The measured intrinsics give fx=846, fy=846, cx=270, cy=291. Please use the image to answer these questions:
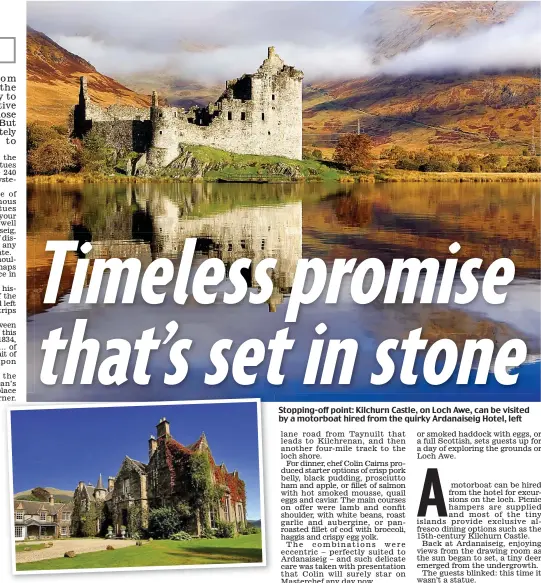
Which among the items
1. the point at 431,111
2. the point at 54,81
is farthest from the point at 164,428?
the point at 431,111

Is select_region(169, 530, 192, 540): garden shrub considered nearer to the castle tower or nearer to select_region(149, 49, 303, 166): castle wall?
the castle tower

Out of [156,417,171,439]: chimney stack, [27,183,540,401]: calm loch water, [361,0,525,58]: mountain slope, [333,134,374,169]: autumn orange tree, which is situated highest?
[361,0,525,58]: mountain slope

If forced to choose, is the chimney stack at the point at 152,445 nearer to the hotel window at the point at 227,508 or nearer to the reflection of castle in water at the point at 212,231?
the hotel window at the point at 227,508

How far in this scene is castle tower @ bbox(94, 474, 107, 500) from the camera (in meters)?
11.7

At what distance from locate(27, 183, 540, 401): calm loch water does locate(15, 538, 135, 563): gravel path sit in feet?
6.94

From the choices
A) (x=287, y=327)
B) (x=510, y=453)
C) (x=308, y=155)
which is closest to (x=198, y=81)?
(x=308, y=155)

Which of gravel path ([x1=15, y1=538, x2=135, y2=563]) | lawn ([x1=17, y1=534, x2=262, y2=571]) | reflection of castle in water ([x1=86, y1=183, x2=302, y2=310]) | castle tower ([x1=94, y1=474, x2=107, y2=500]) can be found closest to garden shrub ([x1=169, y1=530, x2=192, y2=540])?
lawn ([x1=17, y1=534, x2=262, y2=571])

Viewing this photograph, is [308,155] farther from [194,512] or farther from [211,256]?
[194,512]

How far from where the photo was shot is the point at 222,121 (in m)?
17.6

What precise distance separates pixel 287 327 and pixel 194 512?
3.21 m

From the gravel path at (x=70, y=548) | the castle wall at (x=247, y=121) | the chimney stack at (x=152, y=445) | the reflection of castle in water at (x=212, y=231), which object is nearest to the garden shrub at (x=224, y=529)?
the gravel path at (x=70, y=548)

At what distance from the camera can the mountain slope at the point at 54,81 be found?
1429 centimetres

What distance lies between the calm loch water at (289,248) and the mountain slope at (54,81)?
140cm

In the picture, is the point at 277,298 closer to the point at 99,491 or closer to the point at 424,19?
the point at 99,491
